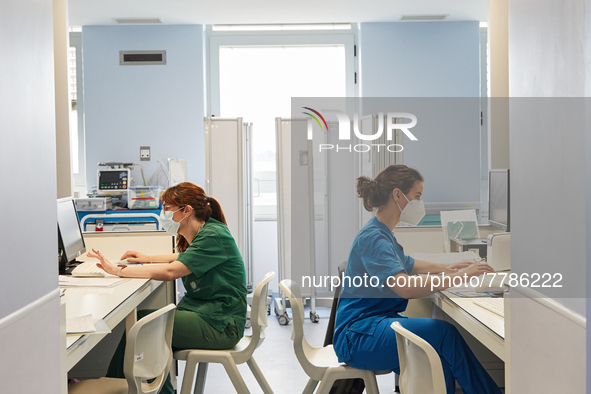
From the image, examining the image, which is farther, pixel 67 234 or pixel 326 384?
pixel 67 234

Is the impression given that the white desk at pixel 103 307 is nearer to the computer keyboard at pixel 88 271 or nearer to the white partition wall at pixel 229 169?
the computer keyboard at pixel 88 271

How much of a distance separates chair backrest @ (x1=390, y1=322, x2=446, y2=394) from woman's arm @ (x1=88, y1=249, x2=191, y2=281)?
3.63ft

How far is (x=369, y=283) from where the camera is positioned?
193 cm

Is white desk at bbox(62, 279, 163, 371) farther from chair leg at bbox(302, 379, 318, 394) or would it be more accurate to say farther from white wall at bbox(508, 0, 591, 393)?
white wall at bbox(508, 0, 591, 393)

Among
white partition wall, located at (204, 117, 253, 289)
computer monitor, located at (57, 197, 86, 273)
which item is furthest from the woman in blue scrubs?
white partition wall, located at (204, 117, 253, 289)

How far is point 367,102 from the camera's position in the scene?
482 centimetres

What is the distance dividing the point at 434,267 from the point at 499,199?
0.69 metres

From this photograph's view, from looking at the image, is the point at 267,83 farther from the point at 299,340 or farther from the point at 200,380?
the point at 299,340

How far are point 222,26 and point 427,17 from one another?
6.48 ft

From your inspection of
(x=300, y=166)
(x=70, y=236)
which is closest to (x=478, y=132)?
(x=300, y=166)

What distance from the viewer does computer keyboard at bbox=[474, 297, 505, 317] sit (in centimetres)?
173

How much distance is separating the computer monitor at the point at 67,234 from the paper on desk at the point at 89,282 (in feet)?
0.49

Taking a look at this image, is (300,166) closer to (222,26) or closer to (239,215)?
(239,215)

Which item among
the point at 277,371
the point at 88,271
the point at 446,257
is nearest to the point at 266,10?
the point at 88,271
